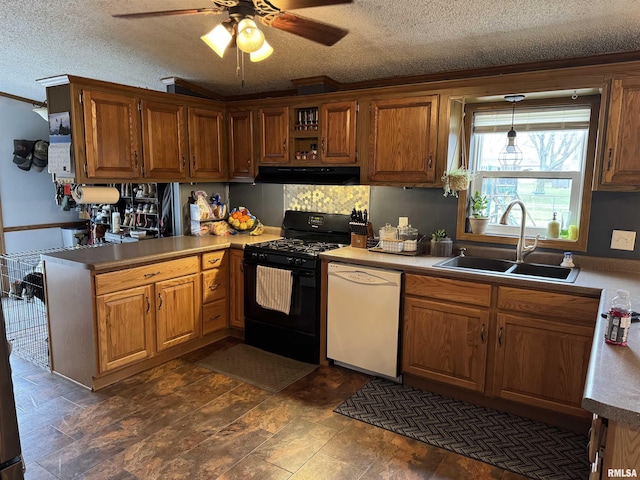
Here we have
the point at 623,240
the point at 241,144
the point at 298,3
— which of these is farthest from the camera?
the point at 241,144

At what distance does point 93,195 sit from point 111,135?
0.49 metres

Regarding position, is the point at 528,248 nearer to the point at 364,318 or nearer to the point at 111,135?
the point at 364,318

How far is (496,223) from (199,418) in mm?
2503

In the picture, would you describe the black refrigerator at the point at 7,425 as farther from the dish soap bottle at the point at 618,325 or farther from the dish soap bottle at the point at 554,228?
the dish soap bottle at the point at 554,228

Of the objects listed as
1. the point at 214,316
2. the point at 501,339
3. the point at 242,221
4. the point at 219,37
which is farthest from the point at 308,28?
the point at 214,316

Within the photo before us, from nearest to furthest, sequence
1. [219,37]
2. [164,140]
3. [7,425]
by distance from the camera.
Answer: [7,425] → [219,37] → [164,140]

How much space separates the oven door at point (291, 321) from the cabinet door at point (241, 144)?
0.98 metres

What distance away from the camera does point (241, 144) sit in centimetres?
411

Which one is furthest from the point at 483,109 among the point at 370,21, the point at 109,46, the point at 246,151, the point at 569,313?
the point at 109,46

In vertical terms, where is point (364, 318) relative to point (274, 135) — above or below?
below

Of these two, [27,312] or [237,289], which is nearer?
[237,289]

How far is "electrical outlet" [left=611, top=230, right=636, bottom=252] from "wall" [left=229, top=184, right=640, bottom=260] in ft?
0.08

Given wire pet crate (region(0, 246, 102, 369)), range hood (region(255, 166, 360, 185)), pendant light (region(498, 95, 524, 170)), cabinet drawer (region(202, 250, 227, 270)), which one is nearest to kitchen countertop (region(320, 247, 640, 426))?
range hood (region(255, 166, 360, 185))

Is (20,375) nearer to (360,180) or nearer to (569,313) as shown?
(360,180)
